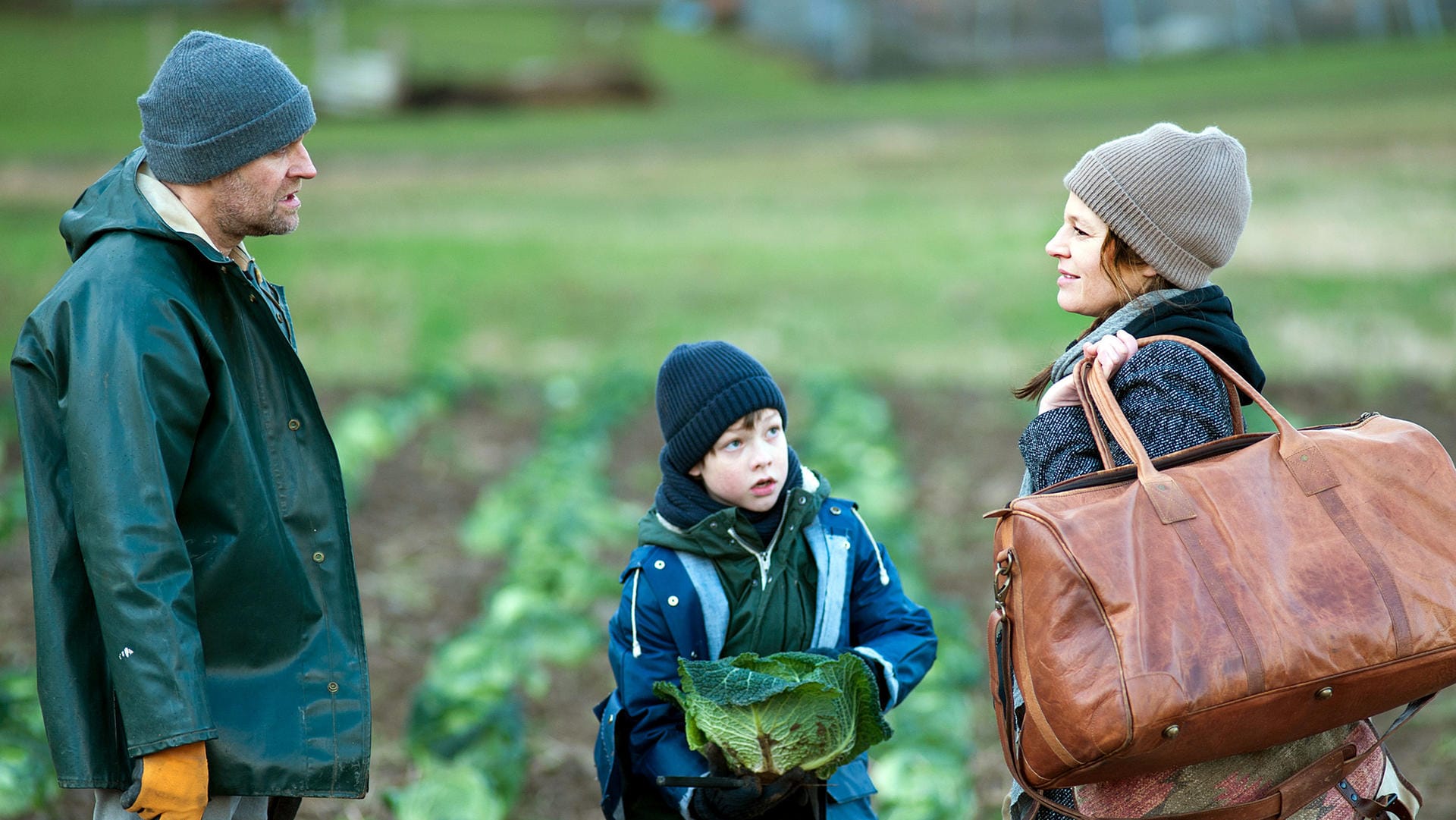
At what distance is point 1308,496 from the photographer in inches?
79.0

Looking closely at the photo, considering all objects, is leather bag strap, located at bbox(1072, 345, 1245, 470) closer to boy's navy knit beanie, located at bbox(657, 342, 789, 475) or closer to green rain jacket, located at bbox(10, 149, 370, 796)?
boy's navy knit beanie, located at bbox(657, 342, 789, 475)

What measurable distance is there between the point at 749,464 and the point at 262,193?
118cm

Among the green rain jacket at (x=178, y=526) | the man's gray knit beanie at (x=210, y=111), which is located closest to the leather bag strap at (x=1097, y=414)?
the green rain jacket at (x=178, y=526)

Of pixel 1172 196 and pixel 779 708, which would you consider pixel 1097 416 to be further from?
pixel 779 708

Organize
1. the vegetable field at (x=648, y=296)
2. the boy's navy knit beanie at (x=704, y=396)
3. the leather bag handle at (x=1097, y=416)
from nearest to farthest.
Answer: the leather bag handle at (x=1097, y=416), the boy's navy knit beanie at (x=704, y=396), the vegetable field at (x=648, y=296)

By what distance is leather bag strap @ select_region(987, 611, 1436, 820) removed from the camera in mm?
2098

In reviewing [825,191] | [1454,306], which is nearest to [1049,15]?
[825,191]

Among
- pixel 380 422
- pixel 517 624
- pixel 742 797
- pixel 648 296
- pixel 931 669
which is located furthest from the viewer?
pixel 648 296

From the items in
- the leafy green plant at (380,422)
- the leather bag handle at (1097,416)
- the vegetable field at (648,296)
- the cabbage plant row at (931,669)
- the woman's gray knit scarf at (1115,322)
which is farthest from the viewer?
the leafy green plant at (380,422)

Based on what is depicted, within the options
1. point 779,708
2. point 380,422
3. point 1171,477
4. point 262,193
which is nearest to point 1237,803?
point 1171,477

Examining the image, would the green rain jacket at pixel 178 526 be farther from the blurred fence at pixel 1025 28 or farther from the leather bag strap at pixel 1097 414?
the blurred fence at pixel 1025 28

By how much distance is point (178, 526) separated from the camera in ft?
7.67

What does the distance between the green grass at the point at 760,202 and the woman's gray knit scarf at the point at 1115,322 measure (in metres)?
6.27

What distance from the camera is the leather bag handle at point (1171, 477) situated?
1974 millimetres
